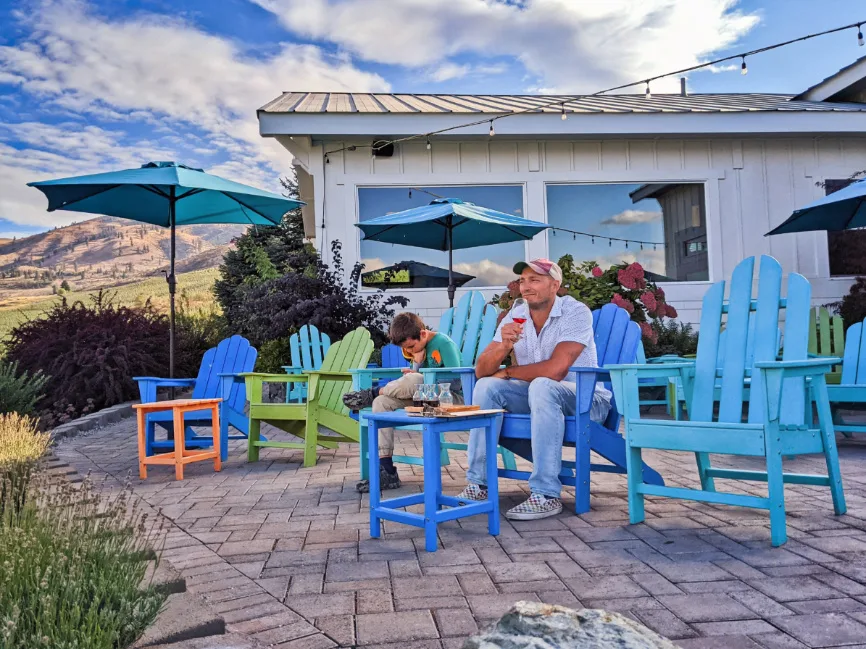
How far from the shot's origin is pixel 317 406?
5188mm

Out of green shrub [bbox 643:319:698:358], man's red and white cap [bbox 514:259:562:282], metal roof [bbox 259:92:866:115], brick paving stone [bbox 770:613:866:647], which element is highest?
metal roof [bbox 259:92:866:115]

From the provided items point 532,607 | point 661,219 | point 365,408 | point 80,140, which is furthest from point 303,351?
point 80,140

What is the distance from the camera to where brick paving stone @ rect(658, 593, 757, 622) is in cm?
214

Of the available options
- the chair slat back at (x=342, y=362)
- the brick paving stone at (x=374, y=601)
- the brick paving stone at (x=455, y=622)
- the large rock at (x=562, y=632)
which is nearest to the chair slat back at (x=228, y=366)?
the chair slat back at (x=342, y=362)

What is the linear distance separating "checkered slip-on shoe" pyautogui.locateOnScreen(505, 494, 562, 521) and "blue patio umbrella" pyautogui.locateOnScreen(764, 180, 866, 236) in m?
4.65

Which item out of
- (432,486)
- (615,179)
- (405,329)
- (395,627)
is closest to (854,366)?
(405,329)

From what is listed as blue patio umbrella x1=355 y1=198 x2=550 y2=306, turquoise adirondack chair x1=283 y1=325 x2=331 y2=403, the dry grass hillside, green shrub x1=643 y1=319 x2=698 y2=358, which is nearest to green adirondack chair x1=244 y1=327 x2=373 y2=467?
turquoise adirondack chair x1=283 y1=325 x2=331 y2=403

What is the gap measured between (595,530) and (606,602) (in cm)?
97

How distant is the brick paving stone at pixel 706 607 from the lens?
214 cm

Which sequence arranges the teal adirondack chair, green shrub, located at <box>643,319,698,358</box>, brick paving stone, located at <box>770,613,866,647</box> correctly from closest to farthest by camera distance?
brick paving stone, located at <box>770,613,866,647</box>
the teal adirondack chair
green shrub, located at <box>643,319,698,358</box>

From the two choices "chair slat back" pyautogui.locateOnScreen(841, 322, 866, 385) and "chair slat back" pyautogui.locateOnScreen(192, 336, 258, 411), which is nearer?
"chair slat back" pyautogui.locateOnScreen(841, 322, 866, 385)

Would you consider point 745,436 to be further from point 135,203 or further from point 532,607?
point 135,203

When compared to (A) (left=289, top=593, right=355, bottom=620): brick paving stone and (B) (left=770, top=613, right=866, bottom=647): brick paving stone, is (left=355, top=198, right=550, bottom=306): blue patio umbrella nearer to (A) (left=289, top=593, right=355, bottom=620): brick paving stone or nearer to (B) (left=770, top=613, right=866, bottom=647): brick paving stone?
(A) (left=289, top=593, right=355, bottom=620): brick paving stone

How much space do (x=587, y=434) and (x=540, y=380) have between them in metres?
0.33
